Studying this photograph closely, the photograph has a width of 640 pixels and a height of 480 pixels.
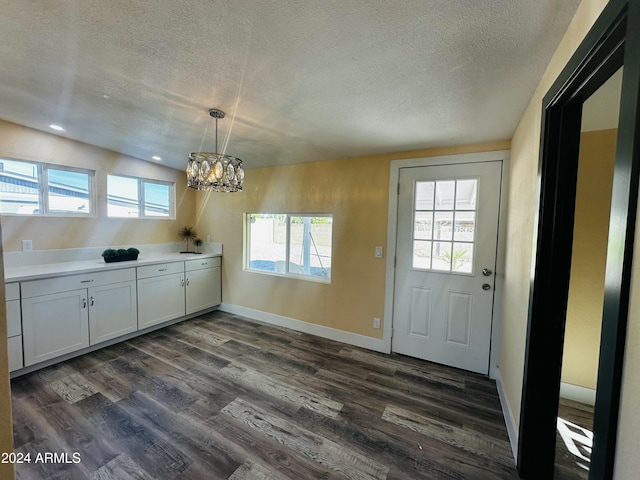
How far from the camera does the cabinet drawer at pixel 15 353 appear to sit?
225 cm

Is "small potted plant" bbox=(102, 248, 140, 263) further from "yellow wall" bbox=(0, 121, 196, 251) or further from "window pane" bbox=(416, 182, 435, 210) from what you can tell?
"window pane" bbox=(416, 182, 435, 210)

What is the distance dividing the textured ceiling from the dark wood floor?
2.19m

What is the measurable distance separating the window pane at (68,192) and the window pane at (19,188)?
117 mm

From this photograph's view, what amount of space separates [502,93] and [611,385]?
1.59 metres

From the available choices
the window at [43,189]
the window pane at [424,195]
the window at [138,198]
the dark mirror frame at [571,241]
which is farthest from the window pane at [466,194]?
the window at [43,189]

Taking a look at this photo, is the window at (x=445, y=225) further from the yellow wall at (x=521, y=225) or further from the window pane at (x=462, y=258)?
the yellow wall at (x=521, y=225)

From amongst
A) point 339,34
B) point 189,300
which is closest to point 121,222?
point 189,300

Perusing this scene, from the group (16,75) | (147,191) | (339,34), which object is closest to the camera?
(339,34)

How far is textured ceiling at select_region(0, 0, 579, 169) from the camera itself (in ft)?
3.64

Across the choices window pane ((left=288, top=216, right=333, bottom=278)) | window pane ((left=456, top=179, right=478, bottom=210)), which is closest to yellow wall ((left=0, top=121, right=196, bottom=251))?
window pane ((left=288, top=216, right=333, bottom=278))

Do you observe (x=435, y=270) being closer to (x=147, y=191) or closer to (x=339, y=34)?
(x=339, y=34)

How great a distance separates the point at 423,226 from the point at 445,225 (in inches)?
8.0

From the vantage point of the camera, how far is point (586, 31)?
951mm

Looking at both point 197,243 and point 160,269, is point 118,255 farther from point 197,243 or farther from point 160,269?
point 197,243
